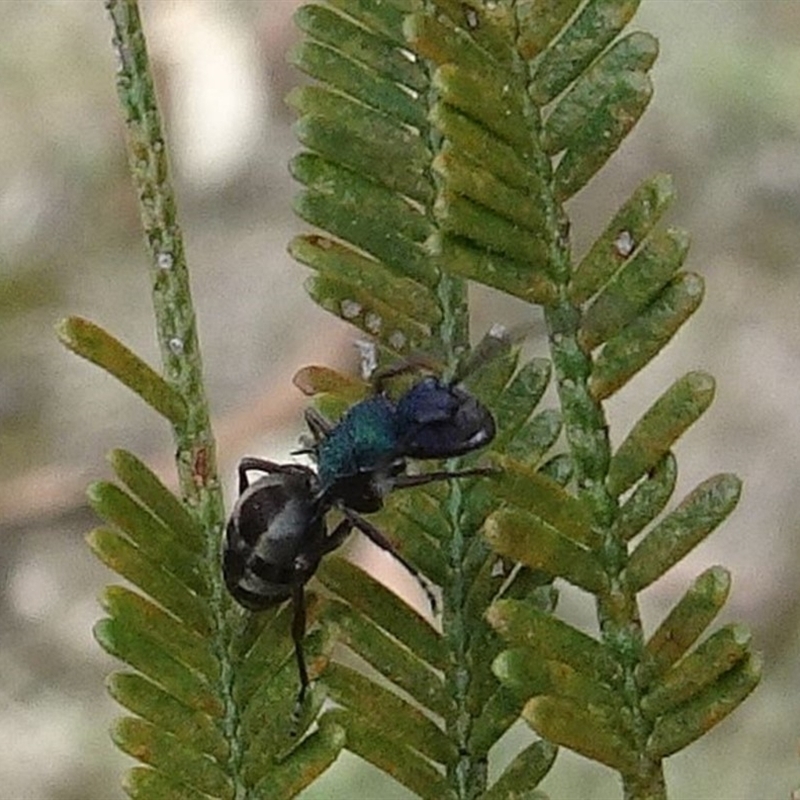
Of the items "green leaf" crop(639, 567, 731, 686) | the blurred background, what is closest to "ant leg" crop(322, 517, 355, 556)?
"green leaf" crop(639, 567, 731, 686)

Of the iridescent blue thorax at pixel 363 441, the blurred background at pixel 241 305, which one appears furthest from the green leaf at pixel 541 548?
the blurred background at pixel 241 305

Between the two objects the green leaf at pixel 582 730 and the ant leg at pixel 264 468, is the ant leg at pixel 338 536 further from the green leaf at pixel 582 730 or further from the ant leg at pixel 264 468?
the green leaf at pixel 582 730

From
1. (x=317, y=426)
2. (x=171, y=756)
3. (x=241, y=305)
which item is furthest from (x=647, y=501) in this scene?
(x=241, y=305)

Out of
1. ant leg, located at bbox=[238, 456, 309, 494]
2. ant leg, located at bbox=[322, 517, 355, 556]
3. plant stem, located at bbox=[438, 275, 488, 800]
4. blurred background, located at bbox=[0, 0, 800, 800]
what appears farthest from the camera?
blurred background, located at bbox=[0, 0, 800, 800]

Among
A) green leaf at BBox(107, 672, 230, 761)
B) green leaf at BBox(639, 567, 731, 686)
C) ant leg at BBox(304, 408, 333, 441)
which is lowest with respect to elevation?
green leaf at BBox(639, 567, 731, 686)

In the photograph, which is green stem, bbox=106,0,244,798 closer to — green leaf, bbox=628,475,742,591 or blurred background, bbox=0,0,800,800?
green leaf, bbox=628,475,742,591

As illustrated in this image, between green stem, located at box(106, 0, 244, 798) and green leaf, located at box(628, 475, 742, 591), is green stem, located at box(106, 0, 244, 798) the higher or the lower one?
the higher one
